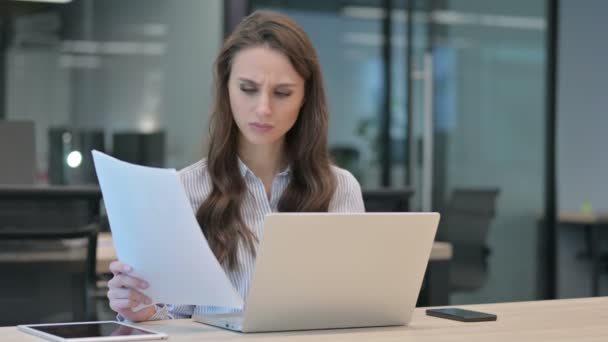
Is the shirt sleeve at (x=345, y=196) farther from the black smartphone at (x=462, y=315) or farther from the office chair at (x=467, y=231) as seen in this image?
the office chair at (x=467, y=231)

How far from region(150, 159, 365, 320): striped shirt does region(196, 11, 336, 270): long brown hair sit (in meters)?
0.02

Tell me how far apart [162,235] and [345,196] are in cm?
80

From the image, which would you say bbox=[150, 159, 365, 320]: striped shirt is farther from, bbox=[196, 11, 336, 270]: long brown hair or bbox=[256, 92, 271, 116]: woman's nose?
bbox=[256, 92, 271, 116]: woman's nose

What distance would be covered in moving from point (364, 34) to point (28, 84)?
191cm

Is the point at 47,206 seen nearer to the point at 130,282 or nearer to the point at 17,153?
the point at 17,153

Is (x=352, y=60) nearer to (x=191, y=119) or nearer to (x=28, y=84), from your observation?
(x=191, y=119)

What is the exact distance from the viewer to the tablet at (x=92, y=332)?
168 cm

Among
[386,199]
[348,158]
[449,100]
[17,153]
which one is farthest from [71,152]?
[449,100]

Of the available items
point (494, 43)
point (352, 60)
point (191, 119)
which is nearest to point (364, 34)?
point (352, 60)

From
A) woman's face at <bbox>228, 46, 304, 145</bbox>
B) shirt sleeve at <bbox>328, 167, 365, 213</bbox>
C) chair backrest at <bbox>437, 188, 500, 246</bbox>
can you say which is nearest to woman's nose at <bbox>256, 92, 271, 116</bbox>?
woman's face at <bbox>228, 46, 304, 145</bbox>

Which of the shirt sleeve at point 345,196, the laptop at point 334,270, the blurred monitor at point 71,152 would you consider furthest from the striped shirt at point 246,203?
the blurred monitor at point 71,152

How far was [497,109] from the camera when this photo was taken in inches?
232

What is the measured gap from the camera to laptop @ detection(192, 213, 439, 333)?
1.70 m

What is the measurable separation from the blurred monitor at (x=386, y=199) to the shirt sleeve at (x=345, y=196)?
3.68 ft
